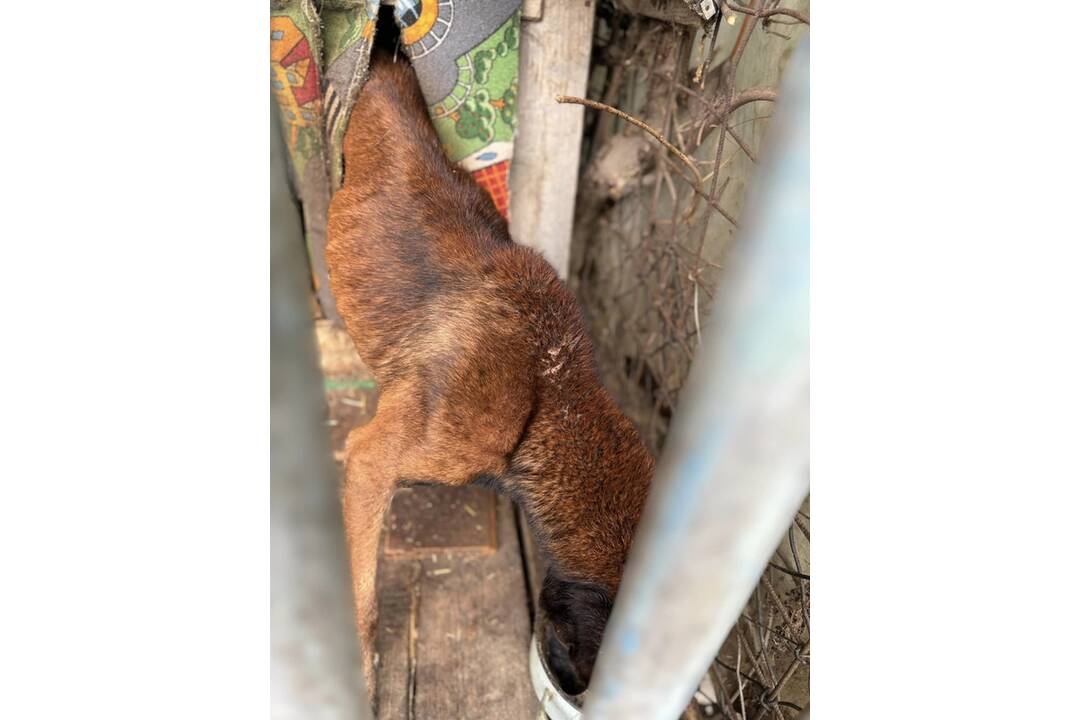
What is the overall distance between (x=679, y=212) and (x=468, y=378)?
128cm

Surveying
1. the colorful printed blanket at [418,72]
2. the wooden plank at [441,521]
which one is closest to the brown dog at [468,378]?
the colorful printed blanket at [418,72]

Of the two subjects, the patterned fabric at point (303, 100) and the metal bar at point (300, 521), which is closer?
the metal bar at point (300, 521)

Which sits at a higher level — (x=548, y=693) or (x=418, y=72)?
(x=418, y=72)

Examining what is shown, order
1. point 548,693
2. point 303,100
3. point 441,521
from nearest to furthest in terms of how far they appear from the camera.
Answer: point 548,693 < point 303,100 < point 441,521

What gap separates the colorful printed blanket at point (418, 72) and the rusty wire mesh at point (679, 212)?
394 millimetres

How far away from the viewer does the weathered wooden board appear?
2352 millimetres

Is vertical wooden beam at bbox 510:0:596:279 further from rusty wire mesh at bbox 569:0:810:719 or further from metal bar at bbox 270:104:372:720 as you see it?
metal bar at bbox 270:104:372:720

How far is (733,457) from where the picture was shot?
0.86 metres

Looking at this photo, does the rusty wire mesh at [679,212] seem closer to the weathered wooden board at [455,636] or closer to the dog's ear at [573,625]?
the dog's ear at [573,625]

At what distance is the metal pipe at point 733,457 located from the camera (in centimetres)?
76

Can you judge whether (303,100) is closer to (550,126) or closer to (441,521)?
(550,126)

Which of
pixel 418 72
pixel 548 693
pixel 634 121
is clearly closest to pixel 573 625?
pixel 548 693

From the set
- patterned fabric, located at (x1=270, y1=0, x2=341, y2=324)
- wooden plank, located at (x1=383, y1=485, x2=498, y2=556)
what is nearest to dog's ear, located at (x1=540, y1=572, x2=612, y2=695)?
wooden plank, located at (x1=383, y1=485, x2=498, y2=556)

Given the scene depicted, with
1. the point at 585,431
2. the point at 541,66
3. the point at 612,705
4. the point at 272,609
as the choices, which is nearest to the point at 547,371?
the point at 585,431
